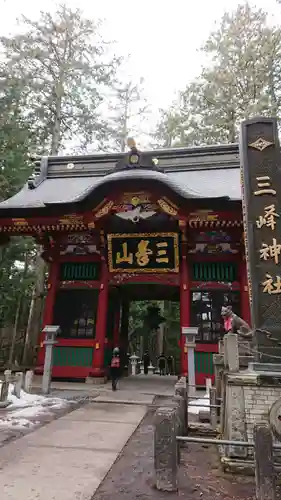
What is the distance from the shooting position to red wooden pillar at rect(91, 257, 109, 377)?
10375 millimetres

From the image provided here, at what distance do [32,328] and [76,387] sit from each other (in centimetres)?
→ 628

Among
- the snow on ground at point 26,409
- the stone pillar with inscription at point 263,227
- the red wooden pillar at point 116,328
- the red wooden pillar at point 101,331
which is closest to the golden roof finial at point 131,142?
the red wooden pillar at point 101,331

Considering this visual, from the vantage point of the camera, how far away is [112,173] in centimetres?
1016

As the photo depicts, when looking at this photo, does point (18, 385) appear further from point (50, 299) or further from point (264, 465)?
point (264, 465)

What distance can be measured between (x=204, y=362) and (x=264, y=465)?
7452 millimetres

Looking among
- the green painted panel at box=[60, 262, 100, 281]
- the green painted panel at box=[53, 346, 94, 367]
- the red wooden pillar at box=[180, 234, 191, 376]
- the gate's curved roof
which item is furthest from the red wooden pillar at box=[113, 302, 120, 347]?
the gate's curved roof

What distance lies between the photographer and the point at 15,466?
3418 mm

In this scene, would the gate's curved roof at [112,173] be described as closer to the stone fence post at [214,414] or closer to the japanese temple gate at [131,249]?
the japanese temple gate at [131,249]

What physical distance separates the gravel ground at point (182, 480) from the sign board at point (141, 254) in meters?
6.79

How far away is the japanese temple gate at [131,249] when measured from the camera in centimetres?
970

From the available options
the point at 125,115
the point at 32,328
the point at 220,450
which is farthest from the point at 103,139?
the point at 220,450

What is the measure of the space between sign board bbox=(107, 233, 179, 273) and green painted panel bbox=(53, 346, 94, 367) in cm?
265

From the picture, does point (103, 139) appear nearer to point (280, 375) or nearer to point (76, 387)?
point (76, 387)

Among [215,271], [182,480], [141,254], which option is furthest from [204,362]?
[182,480]
